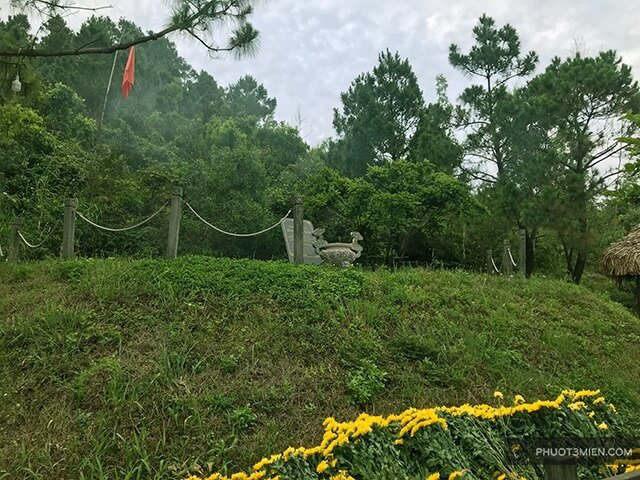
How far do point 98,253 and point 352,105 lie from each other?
1019cm

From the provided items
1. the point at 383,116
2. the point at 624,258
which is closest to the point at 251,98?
the point at 383,116

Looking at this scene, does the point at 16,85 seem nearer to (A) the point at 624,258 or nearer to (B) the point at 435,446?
(B) the point at 435,446

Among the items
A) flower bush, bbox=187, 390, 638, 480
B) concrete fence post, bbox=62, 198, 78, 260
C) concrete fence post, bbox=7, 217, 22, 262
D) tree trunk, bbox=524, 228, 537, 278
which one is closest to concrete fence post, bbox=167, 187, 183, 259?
concrete fence post, bbox=62, 198, 78, 260

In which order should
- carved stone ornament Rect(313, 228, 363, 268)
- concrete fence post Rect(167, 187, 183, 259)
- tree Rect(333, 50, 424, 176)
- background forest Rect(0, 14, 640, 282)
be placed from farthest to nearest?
1. tree Rect(333, 50, 424, 176)
2. background forest Rect(0, 14, 640, 282)
3. carved stone ornament Rect(313, 228, 363, 268)
4. concrete fence post Rect(167, 187, 183, 259)

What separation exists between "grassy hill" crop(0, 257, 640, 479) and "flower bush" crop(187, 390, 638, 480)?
2.84 ft

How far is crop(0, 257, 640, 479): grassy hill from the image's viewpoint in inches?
118

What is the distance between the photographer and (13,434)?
9.80ft

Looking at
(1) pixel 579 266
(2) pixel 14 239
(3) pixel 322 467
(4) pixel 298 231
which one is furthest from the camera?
(1) pixel 579 266

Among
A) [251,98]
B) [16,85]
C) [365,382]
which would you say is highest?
[251,98]

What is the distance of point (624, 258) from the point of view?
35.9 ft

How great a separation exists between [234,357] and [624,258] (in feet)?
33.7

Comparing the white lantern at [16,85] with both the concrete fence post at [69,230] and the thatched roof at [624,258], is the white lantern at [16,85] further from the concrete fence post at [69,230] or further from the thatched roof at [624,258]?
the thatched roof at [624,258]

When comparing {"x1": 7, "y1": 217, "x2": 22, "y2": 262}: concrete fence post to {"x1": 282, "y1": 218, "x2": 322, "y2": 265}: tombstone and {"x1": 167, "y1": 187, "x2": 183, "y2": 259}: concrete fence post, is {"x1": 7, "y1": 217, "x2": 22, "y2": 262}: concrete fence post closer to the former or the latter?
{"x1": 167, "y1": 187, "x2": 183, "y2": 259}: concrete fence post

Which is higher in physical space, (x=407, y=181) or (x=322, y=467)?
(x=407, y=181)
